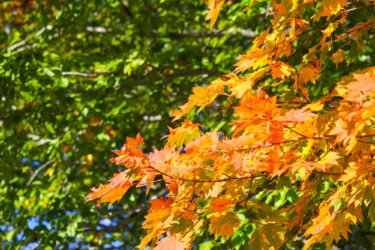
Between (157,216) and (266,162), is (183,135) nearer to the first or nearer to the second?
(157,216)

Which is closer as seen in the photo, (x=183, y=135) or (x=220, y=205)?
(x=220, y=205)

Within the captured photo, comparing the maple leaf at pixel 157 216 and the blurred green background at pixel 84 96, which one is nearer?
the maple leaf at pixel 157 216

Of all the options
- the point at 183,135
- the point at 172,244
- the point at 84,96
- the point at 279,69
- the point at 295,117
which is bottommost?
the point at 84,96

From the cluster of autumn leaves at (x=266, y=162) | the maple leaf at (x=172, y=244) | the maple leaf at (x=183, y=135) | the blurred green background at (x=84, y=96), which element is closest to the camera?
the cluster of autumn leaves at (x=266, y=162)

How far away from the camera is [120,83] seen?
5188mm

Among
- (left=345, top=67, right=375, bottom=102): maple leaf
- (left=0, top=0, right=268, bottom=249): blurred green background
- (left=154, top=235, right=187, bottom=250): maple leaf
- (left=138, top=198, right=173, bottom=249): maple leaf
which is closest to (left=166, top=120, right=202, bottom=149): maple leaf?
(left=138, top=198, right=173, bottom=249): maple leaf

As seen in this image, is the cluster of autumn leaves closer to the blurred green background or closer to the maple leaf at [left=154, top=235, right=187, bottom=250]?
the maple leaf at [left=154, top=235, right=187, bottom=250]

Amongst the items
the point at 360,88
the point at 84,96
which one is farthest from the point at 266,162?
the point at 84,96

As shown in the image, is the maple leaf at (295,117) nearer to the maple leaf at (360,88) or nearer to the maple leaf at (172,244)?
the maple leaf at (360,88)

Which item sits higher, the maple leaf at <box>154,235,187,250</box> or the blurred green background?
the maple leaf at <box>154,235,187,250</box>

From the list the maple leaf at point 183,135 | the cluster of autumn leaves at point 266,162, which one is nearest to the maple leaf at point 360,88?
the cluster of autumn leaves at point 266,162

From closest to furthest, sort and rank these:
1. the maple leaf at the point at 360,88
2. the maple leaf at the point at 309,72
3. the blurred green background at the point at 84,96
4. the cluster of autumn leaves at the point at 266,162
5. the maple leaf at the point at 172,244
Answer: the maple leaf at the point at 360,88
the cluster of autumn leaves at the point at 266,162
the maple leaf at the point at 172,244
the maple leaf at the point at 309,72
the blurred green background at the point at 84,96

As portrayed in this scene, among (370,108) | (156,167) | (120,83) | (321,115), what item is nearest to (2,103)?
(120,83)

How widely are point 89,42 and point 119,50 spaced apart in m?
0.80
